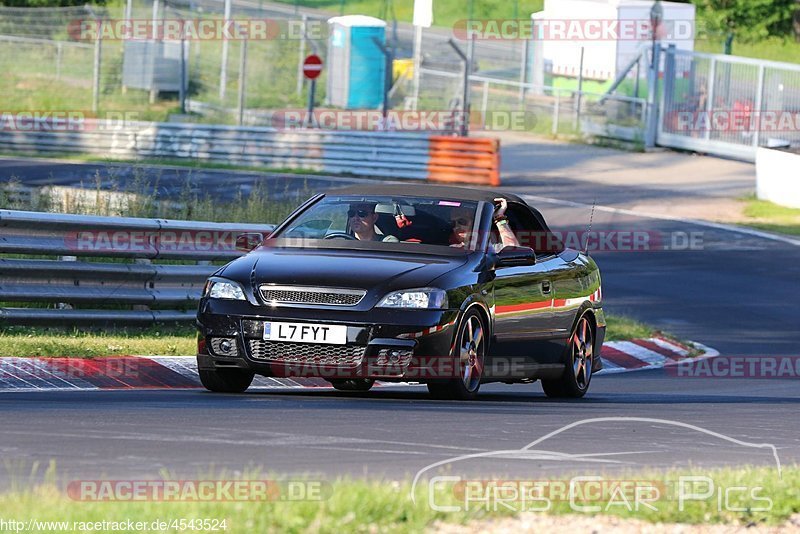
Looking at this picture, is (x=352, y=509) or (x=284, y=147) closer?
(x=352, y=509)

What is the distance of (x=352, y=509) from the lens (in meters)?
5.51

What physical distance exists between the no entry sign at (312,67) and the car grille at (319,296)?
2589 centimetres

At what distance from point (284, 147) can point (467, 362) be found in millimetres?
23847

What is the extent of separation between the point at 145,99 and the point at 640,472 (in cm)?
3867

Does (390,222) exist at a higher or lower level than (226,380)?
higher

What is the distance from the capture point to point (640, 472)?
22.8 ft

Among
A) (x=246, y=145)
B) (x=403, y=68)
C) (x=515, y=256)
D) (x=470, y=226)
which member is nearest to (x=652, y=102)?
(x=246, y=145)

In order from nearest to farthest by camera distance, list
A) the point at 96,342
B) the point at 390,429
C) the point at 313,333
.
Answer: the point at 390,429
the point at 313,333
the point at 96,342

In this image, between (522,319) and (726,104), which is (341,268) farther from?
(726,104)

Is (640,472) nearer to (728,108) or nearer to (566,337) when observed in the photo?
(566,337)

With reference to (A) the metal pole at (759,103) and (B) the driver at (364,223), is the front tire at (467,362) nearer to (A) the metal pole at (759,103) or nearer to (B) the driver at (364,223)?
(B) the driver at (364,223)

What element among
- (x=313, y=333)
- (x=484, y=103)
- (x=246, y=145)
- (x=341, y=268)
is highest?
(x=484, y=103)

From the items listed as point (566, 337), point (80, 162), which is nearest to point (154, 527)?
point (566, 337)

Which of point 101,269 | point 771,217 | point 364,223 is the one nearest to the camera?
point 364,223
